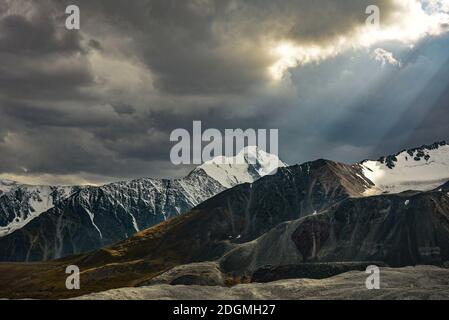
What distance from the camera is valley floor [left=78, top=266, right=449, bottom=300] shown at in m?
144

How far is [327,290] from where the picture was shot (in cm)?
15962

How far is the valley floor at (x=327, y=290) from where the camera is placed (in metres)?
144

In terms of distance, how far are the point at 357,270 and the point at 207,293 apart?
5882 centimetres

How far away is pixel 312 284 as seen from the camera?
172375mm
